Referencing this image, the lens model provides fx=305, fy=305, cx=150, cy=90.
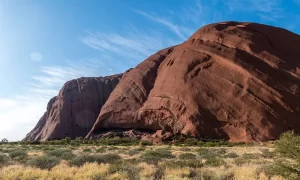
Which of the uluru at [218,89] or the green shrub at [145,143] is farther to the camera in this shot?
the green shrub at [145,143]

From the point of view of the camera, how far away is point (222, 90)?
46156 mm

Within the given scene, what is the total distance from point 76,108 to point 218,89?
41.0 m

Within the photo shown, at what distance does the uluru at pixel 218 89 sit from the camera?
41938 mm

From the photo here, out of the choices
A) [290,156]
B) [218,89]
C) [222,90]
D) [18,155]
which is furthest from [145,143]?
[290,156]

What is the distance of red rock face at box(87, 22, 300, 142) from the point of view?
137 feet

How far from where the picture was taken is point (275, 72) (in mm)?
45312

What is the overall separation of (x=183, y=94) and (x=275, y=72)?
14.0 metres

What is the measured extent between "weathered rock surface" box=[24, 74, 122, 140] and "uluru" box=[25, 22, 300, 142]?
1595cm

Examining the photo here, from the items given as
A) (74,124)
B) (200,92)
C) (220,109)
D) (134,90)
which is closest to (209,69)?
(200,92)

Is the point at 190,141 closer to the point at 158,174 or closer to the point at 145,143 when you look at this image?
the point at 145,143

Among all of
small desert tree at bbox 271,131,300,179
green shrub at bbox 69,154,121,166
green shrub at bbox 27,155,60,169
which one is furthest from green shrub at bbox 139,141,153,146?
small desert tree at bbox 271,131,300,179

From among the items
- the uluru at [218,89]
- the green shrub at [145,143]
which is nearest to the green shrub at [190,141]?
the uluru at [218,89]

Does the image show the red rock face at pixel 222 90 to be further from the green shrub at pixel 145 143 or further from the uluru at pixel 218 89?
the green shrub at pixel 145 143

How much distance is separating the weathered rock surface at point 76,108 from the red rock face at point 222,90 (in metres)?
16.2
